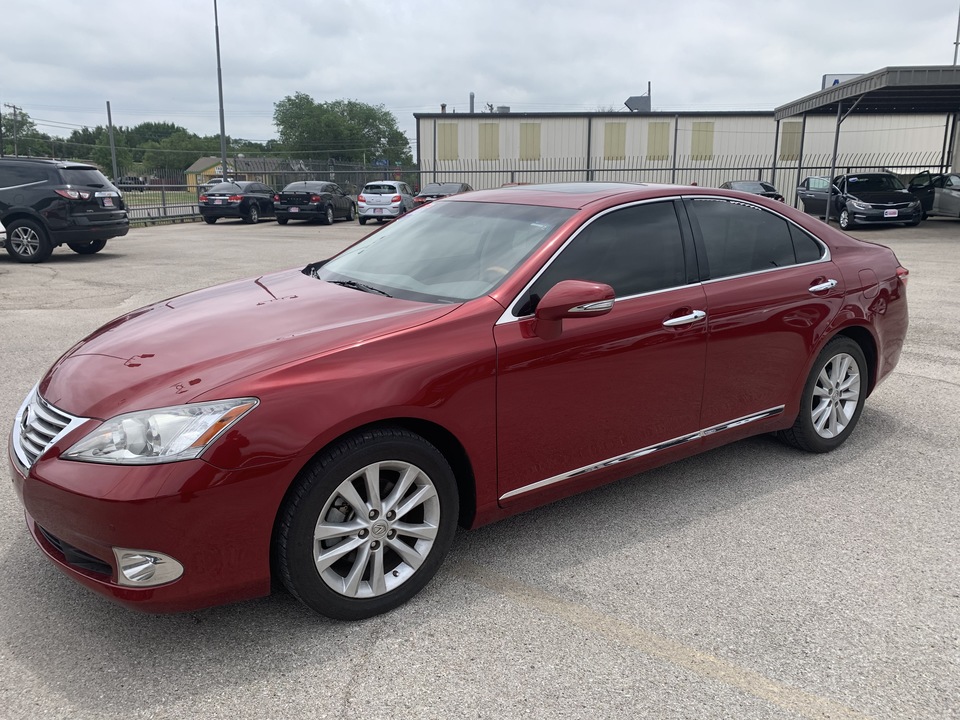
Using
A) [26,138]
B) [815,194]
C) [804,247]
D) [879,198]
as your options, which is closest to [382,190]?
[815,194]

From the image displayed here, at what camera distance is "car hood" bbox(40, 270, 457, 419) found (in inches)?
104

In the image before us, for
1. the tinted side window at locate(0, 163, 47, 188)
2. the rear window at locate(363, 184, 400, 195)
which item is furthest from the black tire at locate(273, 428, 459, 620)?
the rear window at locate(363, 184, 400, 195)

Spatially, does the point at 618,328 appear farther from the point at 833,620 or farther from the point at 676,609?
the point at 833,620

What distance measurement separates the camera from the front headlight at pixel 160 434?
2.45 meters

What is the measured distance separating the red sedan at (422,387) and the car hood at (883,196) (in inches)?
745

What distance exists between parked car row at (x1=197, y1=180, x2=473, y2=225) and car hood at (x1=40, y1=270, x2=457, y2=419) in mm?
21800

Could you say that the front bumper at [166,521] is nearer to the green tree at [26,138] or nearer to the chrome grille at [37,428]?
the chrome grille at [37,428]

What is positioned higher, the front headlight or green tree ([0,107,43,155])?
green tree ([0,107,43,155])

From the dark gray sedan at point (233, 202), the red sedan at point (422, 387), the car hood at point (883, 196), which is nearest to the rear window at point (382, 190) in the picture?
the dark gray sedan at point (233, 202)

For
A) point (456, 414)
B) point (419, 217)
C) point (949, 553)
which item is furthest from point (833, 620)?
point (419, 217)

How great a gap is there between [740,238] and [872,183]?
20655 millimetres

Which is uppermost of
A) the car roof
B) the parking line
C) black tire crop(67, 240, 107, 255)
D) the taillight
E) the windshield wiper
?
the car roof

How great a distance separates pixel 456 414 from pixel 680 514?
1466 millimetres

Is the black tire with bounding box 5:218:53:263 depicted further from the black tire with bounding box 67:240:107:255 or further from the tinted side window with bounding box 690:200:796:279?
the tinted side window with bounding box 690:200:796:279
